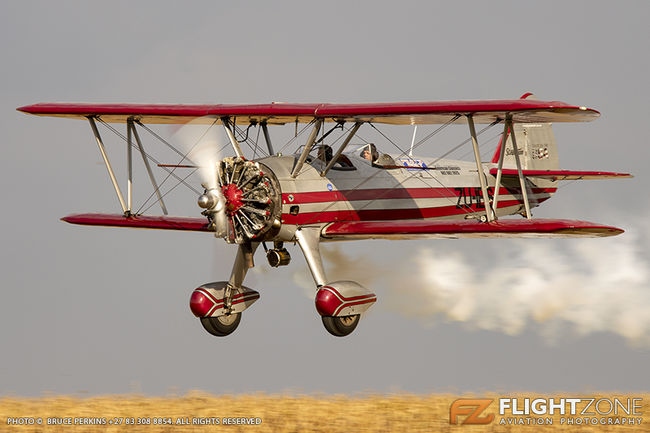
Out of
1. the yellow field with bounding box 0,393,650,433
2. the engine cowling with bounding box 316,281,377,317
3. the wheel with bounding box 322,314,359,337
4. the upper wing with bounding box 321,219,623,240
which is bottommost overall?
the yellow field with bounding box 0,393,650,433

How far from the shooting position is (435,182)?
23.4 metres

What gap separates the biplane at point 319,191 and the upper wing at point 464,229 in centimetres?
2

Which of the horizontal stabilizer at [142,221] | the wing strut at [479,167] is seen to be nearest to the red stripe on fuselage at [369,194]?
the horizontal stabilizer at [142,221]

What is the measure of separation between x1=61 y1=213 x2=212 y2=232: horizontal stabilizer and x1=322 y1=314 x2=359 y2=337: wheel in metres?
3.42

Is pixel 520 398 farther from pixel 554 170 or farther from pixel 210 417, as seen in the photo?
pixel 554 170

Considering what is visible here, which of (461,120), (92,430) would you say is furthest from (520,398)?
(92,430)

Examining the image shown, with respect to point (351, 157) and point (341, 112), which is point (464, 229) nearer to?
point (341, 112)

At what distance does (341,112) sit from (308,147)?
92 cm

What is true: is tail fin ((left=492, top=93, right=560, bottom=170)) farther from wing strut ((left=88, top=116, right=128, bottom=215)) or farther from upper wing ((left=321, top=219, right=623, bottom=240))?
wing strut ((left=88, top=116, right=128, bottom=215))

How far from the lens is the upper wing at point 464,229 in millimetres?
18109

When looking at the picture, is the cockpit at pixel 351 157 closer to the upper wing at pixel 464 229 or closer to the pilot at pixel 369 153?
the pilot at pixel 369 153

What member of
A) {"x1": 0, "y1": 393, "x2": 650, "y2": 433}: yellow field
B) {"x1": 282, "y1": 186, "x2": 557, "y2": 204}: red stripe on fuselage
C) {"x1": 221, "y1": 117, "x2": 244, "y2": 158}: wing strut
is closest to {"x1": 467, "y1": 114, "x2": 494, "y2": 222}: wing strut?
{"x1": 282, "y1": 186, "x2": 557, "y2": 204}: red stripe on fuselage

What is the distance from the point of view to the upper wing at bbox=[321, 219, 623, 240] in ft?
59.4

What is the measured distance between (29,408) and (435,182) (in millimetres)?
9569
